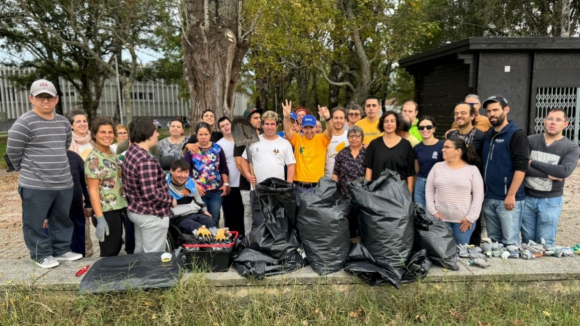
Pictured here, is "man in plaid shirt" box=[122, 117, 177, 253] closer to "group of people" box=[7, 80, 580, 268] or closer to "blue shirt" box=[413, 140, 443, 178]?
"group of people" box=[7, 80, 580, 268]

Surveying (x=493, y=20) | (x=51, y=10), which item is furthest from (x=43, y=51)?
(x=493, y=20)

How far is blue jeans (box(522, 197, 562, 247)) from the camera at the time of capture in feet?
13.0

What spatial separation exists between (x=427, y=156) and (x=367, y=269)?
5.01 ft

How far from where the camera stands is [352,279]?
131 inches

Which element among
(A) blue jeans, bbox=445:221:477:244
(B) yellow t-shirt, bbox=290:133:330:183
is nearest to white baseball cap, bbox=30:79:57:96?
(B) yellow t-shirt, bbox=290:133:330:183

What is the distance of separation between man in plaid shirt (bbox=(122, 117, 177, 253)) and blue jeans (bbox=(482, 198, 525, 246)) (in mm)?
3097

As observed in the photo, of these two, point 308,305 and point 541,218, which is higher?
point 541,218

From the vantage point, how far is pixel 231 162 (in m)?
5.09

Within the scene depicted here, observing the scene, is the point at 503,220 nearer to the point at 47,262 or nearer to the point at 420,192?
the point at 420,192

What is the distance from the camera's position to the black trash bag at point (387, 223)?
322cm

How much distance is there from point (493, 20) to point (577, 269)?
22.2m

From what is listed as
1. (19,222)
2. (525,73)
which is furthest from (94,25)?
(525,73)

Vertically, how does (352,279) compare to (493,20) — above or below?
below

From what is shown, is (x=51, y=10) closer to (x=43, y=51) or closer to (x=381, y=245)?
(x=43, y=51)
